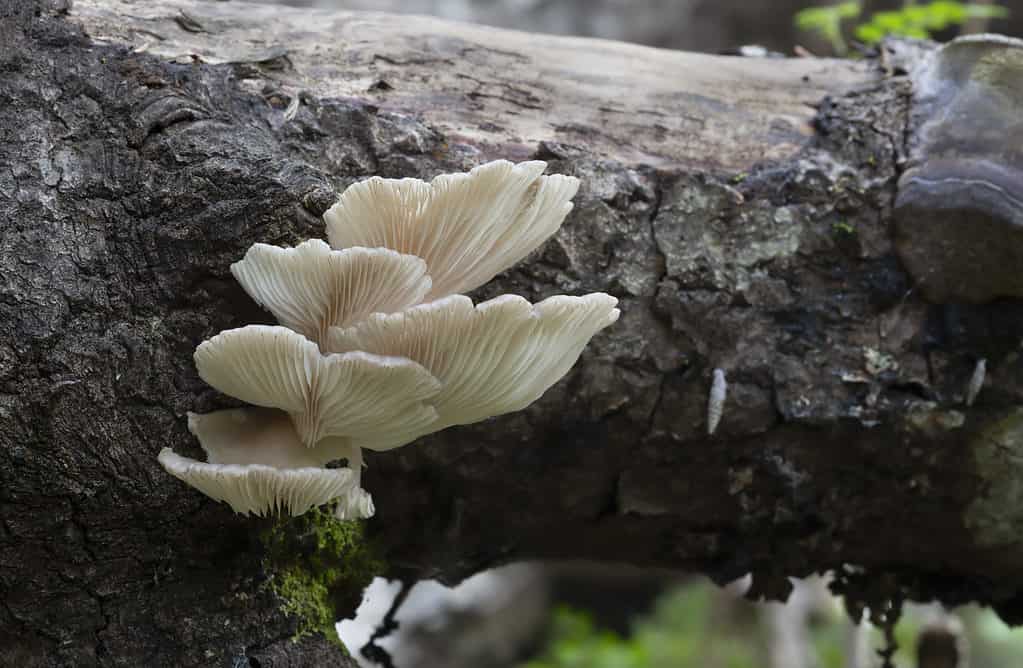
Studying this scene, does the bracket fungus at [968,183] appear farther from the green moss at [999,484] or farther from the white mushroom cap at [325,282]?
the white mushroom cap at [325,282]

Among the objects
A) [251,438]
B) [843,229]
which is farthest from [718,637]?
[251,438]

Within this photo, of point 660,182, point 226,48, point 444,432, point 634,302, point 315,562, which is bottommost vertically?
point 315,562

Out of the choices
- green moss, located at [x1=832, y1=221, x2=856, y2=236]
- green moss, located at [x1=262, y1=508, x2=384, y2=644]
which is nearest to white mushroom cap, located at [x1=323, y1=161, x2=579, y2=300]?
green moss, located at [x1=262, y1=508, x2=384, y2=644]

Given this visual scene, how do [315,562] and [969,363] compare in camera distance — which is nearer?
[315,562]

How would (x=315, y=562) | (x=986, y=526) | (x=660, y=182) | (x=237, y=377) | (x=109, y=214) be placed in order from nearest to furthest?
1. (x=237, y=377)
2. (x=109, y=214)
3. (x=315, y=562)
4. (x=660, y=182)
5. (x=986, y=526)

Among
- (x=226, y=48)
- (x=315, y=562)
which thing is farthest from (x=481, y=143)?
(x=315, y=562)

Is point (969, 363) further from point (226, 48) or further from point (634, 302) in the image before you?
point (226, 48)

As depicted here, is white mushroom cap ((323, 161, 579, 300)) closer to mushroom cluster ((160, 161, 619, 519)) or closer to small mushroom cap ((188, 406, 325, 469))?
mushroom cluster ((160, 161, 619, 519))

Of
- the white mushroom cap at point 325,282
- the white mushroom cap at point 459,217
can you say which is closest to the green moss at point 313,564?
the white mushroom cap at point 325,282
